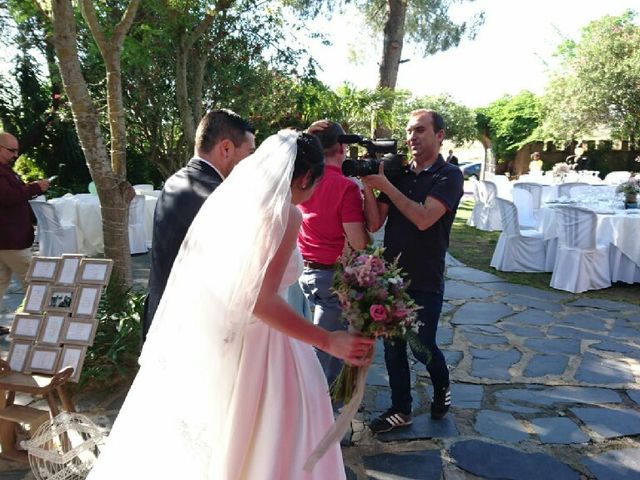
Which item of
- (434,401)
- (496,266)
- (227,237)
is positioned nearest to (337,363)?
(434,401)

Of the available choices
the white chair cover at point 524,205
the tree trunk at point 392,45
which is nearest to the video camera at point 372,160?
the white chair cover at point 524,205

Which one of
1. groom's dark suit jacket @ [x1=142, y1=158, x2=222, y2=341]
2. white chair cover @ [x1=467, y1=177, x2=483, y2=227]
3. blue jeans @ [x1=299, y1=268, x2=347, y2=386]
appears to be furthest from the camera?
white chair cover @ [x1=467, y1=177, x2=483, y2=227]

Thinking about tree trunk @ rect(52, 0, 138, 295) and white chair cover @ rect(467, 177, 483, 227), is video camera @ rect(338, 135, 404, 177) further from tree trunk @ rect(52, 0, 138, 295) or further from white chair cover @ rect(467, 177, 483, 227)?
white chair cover @ rect(467, 177, 483, 227)

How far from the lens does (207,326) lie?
1.90 metres

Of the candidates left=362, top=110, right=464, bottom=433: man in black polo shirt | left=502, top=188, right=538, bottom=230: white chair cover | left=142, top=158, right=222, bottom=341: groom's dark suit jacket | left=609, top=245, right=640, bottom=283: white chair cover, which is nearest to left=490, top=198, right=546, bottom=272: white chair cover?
left=609, top=245, right=640, bottom=283: white chair cover

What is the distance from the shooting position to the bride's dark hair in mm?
1994

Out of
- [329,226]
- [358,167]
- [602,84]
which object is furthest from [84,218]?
[602,84]

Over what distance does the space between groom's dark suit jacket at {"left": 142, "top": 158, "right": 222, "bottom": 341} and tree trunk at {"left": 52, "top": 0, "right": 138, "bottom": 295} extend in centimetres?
198

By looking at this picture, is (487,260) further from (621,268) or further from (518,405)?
(518,405)

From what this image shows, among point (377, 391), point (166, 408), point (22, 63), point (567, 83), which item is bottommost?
point (377, 391)

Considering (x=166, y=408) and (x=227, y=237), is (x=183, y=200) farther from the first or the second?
(x=166, y=408)

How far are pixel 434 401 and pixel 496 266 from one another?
5053mm

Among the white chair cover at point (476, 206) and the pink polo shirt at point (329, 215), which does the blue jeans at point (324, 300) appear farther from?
the white chair cover at point (476, 206)

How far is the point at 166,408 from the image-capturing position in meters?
2.01
